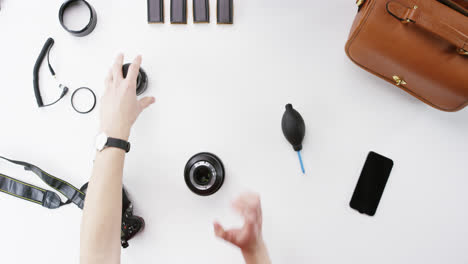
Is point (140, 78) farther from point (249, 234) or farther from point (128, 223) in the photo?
point (249, 234)

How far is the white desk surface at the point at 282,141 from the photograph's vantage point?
32.3 inches

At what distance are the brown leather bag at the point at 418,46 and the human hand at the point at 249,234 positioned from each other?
49cm

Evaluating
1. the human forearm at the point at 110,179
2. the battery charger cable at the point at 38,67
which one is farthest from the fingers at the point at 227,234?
the battery charger cable at the point at 38,67

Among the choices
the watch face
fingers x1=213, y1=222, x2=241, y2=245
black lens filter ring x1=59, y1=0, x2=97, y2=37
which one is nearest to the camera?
fingers x1=213, y1=222, x2=241, y2=245

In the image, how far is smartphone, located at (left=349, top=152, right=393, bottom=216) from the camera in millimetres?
812

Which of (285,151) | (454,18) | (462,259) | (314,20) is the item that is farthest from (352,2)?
Answer: (462,259)

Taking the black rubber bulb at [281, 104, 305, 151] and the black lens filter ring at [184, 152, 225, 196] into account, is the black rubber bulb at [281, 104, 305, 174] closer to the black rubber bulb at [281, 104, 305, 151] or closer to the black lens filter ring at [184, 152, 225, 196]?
the black rubber bulb at [281, 104, 305, 151]

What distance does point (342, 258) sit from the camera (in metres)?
0.82

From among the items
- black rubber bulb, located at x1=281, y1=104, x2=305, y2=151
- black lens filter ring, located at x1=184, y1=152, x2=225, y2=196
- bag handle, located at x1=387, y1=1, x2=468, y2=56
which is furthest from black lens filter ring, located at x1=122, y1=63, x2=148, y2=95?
bag handle, located at x1=387, y1=1, x2=468, y2=56

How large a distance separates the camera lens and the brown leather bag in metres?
0.50

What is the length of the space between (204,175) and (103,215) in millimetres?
267

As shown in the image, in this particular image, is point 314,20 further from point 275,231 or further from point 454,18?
point 275,231

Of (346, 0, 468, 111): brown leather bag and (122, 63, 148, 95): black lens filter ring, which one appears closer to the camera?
(346, 0, 468, 111): brown leather bag

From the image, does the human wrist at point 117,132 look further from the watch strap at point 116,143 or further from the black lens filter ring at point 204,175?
the black lens filter ring at point 204,175
